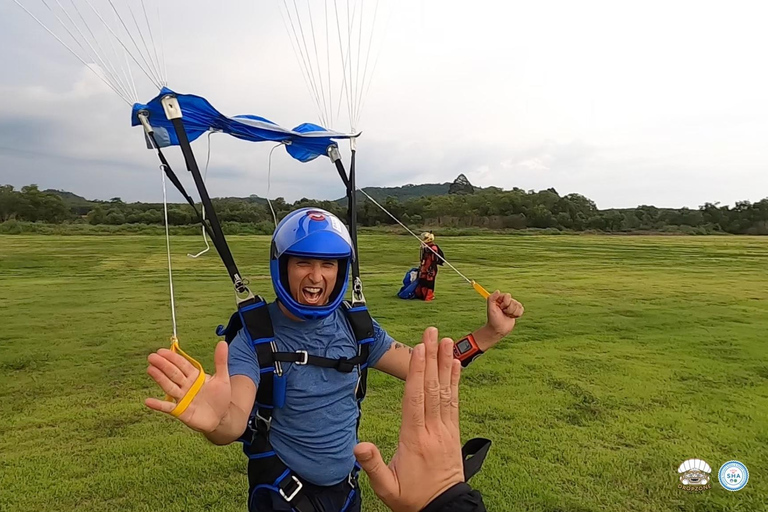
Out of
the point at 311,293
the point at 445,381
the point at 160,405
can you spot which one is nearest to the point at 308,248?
the point at 311,293

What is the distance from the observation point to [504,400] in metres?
5.94

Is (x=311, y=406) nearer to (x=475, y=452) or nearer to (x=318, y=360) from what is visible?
(x=318, y=360)

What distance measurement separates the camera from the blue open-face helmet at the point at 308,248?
2.27m

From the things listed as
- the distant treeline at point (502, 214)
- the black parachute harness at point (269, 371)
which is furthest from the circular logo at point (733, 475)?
the distant treeline at point (502, 214)

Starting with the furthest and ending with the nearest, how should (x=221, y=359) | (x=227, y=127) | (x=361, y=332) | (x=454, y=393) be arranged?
(x=227, y=127) → (x=361, y=332) → (x=221, y=359) → (x=454, y=393)

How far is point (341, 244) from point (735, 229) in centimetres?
6086

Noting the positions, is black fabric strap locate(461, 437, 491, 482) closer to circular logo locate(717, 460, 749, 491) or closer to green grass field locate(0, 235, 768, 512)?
green grass field locate(0, 235, 768, 512)

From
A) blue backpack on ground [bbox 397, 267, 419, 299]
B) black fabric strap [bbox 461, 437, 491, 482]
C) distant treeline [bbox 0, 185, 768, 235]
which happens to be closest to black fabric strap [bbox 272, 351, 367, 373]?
black fabric strap [bbox 461, 437, 491, 482]

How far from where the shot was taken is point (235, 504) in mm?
3910

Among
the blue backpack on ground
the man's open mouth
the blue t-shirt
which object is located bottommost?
the blue backpack on ground

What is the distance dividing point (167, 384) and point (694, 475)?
439 centimetres

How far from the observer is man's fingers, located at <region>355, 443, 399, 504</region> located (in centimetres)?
Result: 109

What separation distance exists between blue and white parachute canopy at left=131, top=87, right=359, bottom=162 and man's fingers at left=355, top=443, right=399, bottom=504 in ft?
7.47

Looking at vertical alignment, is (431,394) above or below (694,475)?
above
